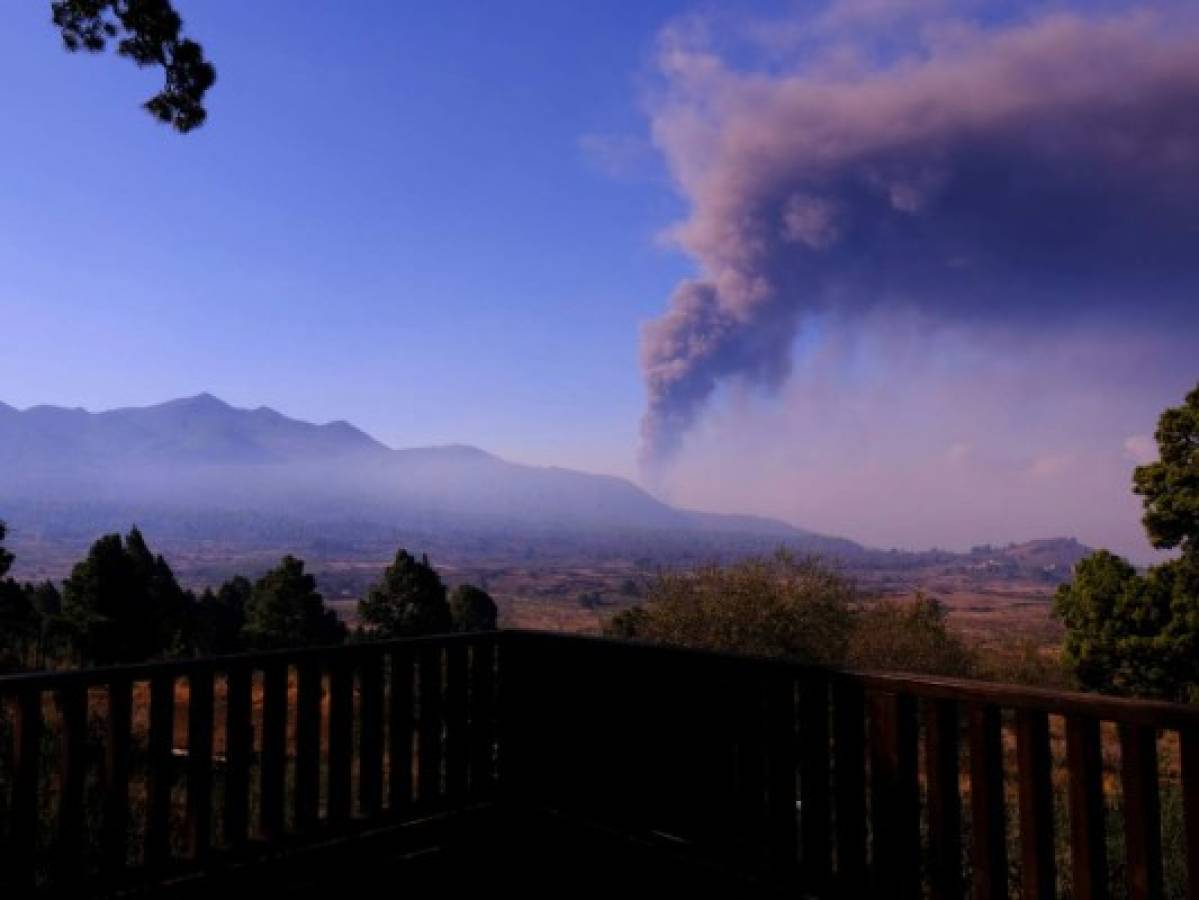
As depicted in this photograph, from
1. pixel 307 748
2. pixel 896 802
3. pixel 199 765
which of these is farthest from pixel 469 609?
pixel 896 802

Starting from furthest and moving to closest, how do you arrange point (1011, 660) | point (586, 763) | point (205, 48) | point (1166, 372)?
1. point (1166, 372)
2. point (1011, 660)
3. point (205, 48)
4. point (586, 763)

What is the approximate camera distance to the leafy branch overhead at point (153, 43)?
5.34m

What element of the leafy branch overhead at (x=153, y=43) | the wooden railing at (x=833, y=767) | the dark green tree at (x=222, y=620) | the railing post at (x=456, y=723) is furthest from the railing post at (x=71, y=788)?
the dark green tree at (x=222, y=620)

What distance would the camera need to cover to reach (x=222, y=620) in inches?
1467

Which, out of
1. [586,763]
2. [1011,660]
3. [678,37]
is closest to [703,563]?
[1011,660]

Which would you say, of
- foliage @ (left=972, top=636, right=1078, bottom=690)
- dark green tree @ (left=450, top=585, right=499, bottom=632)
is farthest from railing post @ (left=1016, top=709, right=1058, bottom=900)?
dark green tree @ (left=450, top=585, right=499, bottom=632)

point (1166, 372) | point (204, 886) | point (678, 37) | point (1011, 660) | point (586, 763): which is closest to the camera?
point (204, 886)

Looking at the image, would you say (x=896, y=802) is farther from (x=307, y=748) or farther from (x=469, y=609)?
(x=469, y=609)

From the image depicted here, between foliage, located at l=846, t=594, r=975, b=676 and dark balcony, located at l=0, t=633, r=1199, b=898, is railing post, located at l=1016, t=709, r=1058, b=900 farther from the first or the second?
foliage, located at l=846, t=594, r=975, b=676

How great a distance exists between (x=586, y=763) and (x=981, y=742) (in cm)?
204

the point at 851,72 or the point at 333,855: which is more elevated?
the point at 851,72

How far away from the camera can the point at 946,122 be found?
36.9m

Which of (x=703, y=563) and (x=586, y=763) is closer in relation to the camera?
(x=586, y=763)

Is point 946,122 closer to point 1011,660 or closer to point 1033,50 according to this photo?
point 1033,50
